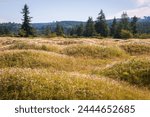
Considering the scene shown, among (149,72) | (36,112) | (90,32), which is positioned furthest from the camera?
(90,32)

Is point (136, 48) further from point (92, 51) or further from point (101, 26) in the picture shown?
point (101, 26)

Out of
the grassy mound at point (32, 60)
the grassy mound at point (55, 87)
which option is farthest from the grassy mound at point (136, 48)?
the grassy mound at point (55, 87)

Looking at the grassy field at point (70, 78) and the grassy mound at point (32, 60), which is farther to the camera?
the grassy mound at point (32, 60)

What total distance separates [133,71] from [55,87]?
22.8 feet

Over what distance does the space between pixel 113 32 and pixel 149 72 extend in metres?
99.3

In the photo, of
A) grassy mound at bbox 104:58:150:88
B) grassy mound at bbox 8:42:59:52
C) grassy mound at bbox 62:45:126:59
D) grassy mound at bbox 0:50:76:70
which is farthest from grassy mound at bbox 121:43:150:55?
grassy mound at bbox 104:58:150:88

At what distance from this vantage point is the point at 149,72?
18.2 metres

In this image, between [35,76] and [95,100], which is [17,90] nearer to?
[35,76]

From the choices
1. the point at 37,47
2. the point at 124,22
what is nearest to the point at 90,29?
the point at 124,22

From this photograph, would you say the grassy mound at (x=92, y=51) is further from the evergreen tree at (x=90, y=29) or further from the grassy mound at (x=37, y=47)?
the evergreen tree at (x=90, y=29)

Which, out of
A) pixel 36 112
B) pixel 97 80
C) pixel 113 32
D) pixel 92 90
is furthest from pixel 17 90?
pixel 113 32

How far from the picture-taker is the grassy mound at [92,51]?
30.2 metres

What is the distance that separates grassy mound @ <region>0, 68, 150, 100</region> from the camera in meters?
12.5

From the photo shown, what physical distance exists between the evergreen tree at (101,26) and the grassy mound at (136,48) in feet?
238
